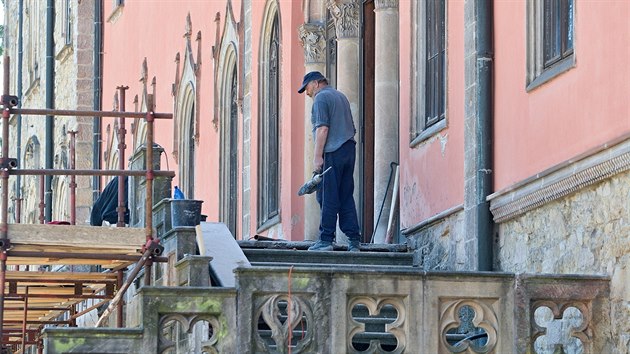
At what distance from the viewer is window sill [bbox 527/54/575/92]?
13.0 m

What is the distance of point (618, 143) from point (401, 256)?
14.5ft

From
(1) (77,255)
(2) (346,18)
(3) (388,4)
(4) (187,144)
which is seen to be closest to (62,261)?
(1) (77,255)

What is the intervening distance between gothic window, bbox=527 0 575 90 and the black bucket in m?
2.74

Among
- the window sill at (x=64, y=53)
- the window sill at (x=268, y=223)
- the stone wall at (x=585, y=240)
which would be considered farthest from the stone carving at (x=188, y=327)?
the window sill at (x=64, y=53)

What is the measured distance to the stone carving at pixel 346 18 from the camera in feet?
64.3

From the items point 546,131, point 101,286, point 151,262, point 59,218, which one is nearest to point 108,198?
point 101,286

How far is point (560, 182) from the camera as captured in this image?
41.9ft

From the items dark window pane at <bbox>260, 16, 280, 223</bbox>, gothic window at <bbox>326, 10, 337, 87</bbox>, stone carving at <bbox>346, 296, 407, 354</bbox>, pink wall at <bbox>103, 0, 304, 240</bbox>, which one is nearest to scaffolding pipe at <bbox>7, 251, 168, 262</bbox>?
stone carving at <bbox>346, 296, 407, 354</bbox>

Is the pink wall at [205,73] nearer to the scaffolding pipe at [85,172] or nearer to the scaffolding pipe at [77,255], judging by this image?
the scaffolding pipe at [85,172]

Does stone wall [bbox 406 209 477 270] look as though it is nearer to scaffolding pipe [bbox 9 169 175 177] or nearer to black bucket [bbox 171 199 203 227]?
black bucket [bbox 171 199 203 227]

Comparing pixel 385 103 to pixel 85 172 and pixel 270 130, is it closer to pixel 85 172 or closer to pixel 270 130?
pixel 85 172

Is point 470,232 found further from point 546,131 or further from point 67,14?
point 67,14

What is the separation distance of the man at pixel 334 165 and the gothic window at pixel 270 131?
242 inches

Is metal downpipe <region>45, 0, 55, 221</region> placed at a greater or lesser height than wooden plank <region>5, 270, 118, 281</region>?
greater
